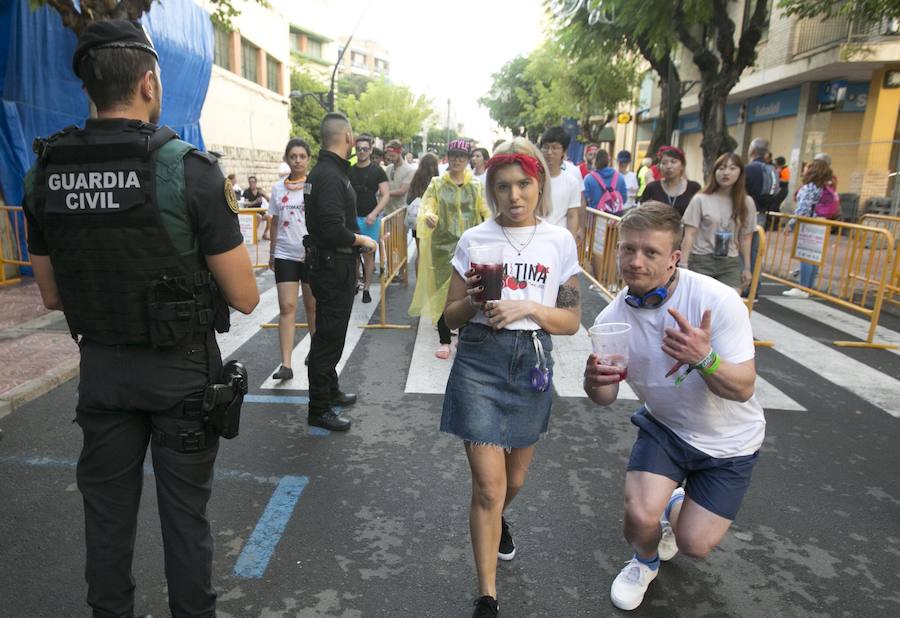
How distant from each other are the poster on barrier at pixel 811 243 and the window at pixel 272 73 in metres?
25.7

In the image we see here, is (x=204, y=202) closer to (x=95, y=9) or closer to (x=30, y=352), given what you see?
(x=30, y=352)

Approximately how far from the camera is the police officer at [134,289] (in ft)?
6.43

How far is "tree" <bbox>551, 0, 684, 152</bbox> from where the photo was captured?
1127 centimetres

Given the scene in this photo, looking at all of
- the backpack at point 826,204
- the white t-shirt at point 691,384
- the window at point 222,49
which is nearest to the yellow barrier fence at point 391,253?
the white t-shirt at point 691,384

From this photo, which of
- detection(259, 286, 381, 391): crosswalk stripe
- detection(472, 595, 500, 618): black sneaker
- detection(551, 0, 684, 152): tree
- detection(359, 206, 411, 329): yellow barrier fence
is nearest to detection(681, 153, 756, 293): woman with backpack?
detection(359, 206, 411, 329): yellow barrier fence

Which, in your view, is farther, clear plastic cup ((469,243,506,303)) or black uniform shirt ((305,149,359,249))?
black uniform shirt ((305,149,359,249))

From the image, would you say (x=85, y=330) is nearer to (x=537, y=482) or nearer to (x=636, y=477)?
(x=636, y=477)

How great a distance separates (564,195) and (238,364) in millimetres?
4645

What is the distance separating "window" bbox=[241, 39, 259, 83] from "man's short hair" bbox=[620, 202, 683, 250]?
26393 mm

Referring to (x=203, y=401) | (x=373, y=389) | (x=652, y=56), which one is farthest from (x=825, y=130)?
(x=203, y=401)

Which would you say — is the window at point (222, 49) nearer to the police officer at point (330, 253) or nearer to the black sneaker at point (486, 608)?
the police officer at point (330, 253)

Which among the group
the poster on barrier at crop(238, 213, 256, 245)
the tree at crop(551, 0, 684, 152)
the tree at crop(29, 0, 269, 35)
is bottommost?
the poster on barrier at crop(238, 213, 256, 245)

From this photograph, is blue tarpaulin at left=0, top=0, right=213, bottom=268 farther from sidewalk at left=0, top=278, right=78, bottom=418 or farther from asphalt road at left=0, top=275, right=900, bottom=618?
asphalt road at left=0, top=275, right=900, bottom=618

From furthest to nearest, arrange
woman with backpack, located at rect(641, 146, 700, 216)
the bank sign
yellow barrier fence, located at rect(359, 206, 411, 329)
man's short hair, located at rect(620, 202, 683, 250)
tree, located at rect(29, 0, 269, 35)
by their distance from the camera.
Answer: the bank sign → yellow barrier fence, located at rect(359, 206, 411, 329) → tree, located at rect(29, 0, 269, 35) → woman with backpack, located at rect(641, 146, 700, 216) → man's short hair, located at rect(620, 202, 683, 250)
